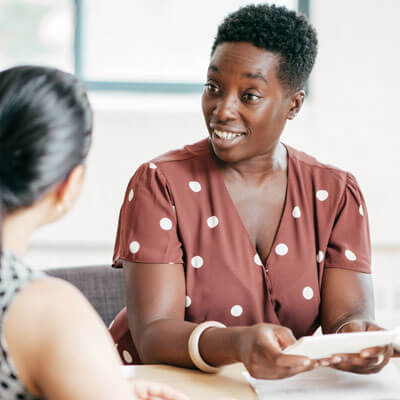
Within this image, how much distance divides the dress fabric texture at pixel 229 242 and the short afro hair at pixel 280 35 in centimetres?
26

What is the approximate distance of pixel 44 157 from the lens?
2.54 feet

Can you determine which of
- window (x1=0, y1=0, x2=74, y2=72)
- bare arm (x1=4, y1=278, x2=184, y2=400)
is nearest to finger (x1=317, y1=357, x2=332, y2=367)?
bare arm (x1=4, y1=278, x2=184, y2=400)

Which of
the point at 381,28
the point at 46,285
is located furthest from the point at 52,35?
the point at 46,285

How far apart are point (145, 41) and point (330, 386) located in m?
2.44

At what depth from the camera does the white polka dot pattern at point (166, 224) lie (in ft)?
4.68

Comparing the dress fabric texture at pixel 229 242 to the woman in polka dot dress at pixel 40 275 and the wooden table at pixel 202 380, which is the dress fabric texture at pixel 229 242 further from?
the woman in polka dot dress at pixel 40 275

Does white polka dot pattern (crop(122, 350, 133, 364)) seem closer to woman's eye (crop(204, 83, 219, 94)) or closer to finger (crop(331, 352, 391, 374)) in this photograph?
finger (crop(331, 352, 391, 374))

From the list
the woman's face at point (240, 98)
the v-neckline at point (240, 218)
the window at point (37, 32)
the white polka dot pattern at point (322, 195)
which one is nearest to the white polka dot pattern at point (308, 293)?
the v-neckline at point (240, 218)

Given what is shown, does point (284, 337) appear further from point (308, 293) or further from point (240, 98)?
point (240, 98)

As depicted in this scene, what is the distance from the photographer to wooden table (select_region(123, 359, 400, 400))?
3.60ft

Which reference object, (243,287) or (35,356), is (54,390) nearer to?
(35,356)

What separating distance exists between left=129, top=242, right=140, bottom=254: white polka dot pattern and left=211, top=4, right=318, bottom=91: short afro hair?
520 millimetres

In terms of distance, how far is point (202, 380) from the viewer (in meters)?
1.17

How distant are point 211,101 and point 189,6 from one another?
6.28 feet
